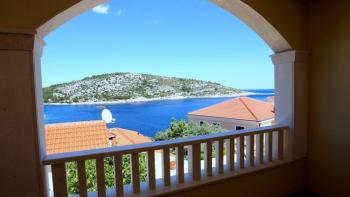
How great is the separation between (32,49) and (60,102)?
4086 millimetres

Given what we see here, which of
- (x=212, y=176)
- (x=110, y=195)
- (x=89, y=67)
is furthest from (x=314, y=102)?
(x=89, y=67)

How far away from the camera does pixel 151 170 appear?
1907 mm

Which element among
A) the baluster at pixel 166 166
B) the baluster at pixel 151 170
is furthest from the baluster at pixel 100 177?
the baluster at pixel 166 166

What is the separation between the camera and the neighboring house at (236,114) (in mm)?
9266

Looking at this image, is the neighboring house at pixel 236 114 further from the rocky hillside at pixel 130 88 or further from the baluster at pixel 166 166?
the baluster at pixel 166 166

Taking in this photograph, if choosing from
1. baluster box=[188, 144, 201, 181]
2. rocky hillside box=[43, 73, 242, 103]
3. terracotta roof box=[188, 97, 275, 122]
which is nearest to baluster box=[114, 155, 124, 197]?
baluster box=[188, 144, 201, 181]

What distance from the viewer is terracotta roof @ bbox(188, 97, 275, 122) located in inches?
373

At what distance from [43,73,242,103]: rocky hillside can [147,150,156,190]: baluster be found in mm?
4503

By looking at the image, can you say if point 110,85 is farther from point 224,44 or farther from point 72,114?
point 224,44

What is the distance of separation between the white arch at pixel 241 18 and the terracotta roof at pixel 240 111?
7010mm

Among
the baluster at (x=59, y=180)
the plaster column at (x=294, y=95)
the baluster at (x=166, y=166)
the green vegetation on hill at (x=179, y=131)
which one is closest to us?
the baluster at (x=59, y=180)

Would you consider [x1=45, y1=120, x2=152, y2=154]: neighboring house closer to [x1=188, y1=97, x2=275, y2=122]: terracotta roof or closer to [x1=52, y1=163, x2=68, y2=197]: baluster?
[x1=52, y1=163, x2=68, y2=197]: baluster

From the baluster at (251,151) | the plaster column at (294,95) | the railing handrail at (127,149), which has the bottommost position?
the baluster at (251,151)

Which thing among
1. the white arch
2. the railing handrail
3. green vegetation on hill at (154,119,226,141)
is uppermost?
the white arch
